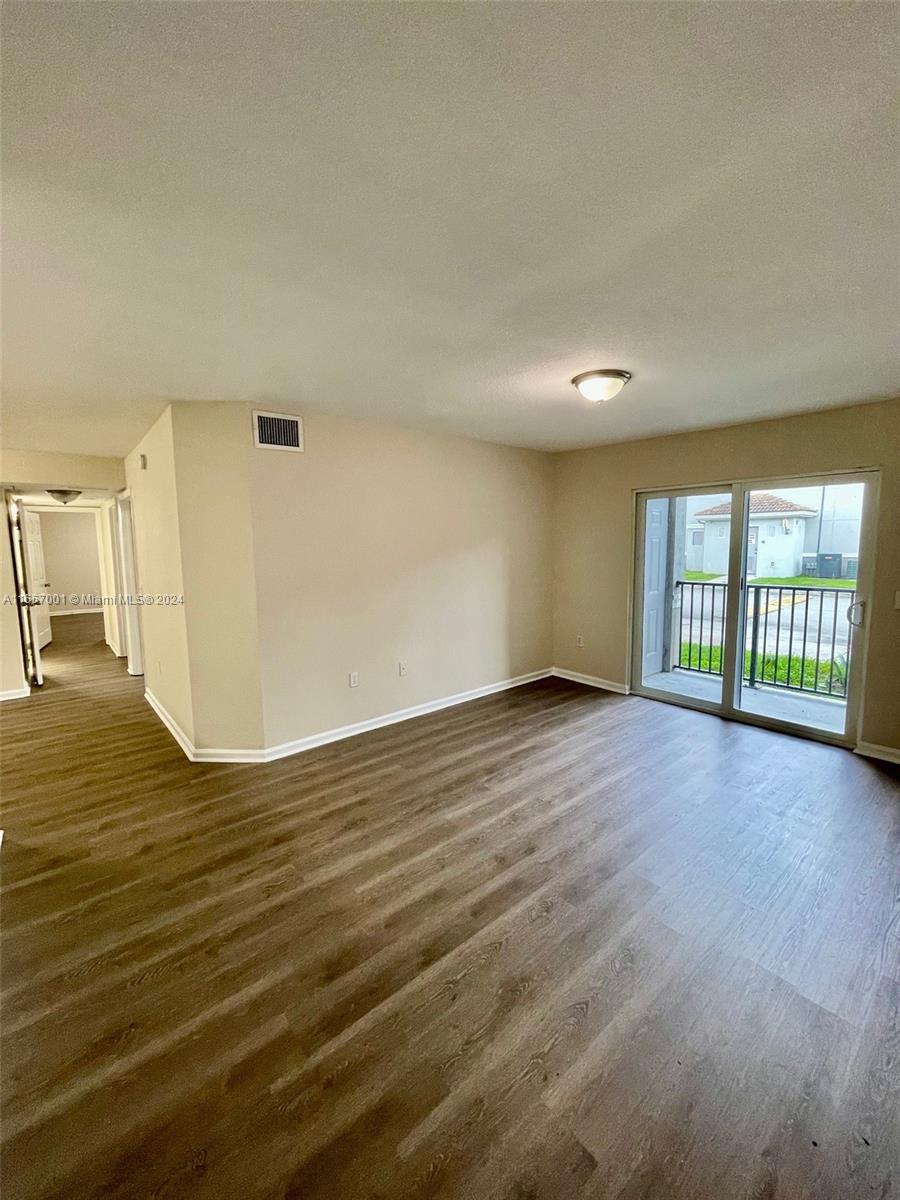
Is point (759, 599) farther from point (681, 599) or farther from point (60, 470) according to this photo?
point (60, 470)

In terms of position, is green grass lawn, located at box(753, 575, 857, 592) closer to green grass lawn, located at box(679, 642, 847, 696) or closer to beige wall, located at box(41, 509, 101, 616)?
green grass lawn, located at box(679, 642, 847, 696)

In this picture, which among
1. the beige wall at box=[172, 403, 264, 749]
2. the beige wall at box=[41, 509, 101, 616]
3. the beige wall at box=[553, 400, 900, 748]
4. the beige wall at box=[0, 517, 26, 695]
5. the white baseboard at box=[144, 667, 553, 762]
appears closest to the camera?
the beige wall at box=[172, 403, 264, 749]

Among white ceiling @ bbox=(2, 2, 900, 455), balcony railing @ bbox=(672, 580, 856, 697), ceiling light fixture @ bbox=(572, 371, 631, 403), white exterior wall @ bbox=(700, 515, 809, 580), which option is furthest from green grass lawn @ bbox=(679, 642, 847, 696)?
ceiling light fixture @ bbox=(572, 371, 631, 403)

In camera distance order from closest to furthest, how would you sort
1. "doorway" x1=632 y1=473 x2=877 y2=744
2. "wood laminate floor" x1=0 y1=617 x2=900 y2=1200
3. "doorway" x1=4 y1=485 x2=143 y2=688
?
1. "wood laminate floor" x1=0 y1=617 x2=900 y2=1200
2. "doorway" x1=632 y1=473 x2=877 y2=744
3. "doorway" x1=4 y1=485 x2=143 y2=688

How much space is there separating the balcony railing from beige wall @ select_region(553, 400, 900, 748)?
12.4 inches

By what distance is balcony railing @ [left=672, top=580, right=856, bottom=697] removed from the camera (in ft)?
12.7

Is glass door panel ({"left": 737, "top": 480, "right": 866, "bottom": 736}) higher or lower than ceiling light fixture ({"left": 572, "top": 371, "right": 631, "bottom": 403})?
lower

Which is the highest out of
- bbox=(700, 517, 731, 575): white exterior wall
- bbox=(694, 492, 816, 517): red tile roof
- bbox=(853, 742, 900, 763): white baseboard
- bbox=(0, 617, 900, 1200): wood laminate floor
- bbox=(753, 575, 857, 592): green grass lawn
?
bbox=(694, 492, 816, 517): red tile roof

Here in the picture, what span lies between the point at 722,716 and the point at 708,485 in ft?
6.69

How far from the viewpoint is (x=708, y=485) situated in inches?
168

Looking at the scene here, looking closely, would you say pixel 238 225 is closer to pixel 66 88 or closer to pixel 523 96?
pixel 66 88

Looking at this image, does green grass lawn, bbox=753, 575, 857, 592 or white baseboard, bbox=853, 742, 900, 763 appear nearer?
white baseboard, bbox=853, 742, 900, 763

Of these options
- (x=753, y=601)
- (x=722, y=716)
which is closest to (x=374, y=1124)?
(x=722, y=716)

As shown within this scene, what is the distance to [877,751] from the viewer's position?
3.51m
